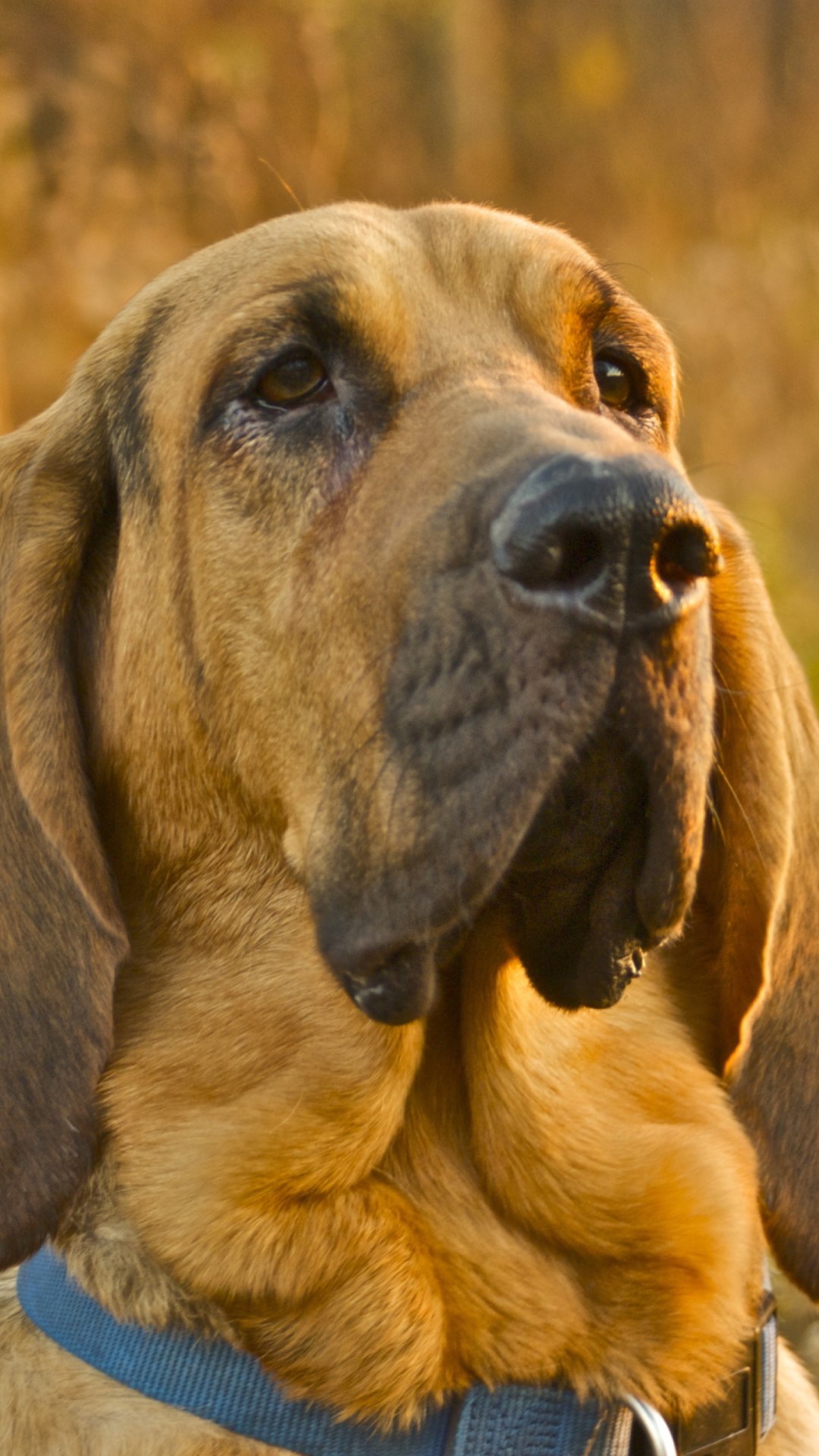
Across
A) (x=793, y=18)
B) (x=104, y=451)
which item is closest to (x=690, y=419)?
(x=793, y=18)

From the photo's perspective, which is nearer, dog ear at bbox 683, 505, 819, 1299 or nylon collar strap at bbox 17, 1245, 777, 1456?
nylon collar strap at bbox 17, 1245, 777, 1456

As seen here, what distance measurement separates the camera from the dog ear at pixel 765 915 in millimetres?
2545

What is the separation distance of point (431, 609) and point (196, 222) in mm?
9030

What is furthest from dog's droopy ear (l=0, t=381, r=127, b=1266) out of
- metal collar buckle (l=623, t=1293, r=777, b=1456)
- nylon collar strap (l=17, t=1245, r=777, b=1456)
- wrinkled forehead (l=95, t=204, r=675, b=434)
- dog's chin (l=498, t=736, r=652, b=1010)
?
metal collar buckle (l=623, t=1293, r=777, b=1456)

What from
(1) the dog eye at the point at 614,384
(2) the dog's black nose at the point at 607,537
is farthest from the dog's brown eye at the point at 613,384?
(2) the dog's black nose at the point at 607,537

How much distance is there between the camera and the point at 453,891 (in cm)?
199

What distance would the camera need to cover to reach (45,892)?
246cm

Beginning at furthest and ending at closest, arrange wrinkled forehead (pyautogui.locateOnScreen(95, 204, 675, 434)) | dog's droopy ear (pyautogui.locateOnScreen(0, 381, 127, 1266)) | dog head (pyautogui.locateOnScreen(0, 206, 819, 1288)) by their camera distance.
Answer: wrinkled forehead (pyautogui.locateOnScreen(95, 204, 675, 434))
dog's droopy ear (pyautogui.locateOnScreen(0, 381, 127, 1266))
dog head (pyautogui.locateOnScreen(0, 206, 819, 1288))

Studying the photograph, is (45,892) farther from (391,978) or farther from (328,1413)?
(328,1413)

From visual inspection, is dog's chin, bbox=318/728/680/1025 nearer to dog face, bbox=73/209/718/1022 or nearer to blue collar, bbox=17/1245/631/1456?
dog face, bbox=73/209/718/1022

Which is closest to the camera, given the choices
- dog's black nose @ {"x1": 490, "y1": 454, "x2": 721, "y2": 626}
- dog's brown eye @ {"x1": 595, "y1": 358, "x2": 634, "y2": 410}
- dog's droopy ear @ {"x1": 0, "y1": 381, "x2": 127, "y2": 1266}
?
dog's black nose @ {"x1": 490, "y1": 454, "x2": 721, "y2": 626}

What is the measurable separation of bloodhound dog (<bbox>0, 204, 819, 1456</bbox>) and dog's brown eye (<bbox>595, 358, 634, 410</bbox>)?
1 cm

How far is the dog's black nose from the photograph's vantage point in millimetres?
1800

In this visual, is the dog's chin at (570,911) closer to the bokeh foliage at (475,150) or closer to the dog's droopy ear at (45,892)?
the dog's droopy ear at (45,892)
